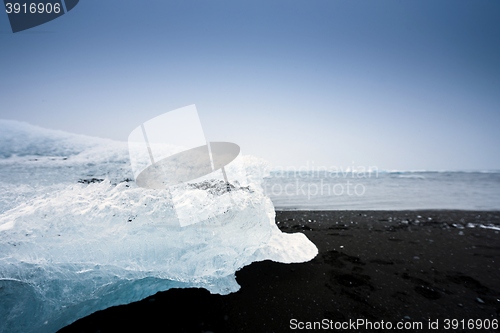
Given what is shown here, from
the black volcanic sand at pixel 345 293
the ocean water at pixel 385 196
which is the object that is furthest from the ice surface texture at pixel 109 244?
the ocean water at pixel 385 196

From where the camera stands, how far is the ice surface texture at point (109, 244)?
1.88 meters

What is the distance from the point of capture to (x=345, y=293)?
242 centimetres

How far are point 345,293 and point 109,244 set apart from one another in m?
2.52

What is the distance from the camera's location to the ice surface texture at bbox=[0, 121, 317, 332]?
1.88m

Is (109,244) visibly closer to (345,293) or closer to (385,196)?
(345,293)

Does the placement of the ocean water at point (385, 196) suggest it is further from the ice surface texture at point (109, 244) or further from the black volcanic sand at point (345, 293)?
the ice surface texture at point (109, 244)

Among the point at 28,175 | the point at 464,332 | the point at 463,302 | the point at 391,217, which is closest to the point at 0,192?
the point at 28,175

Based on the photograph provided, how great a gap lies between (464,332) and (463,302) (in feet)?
1.70

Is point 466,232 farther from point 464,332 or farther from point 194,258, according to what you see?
point 194,258

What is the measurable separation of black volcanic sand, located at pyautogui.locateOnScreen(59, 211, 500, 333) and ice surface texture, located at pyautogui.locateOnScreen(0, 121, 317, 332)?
0.17m

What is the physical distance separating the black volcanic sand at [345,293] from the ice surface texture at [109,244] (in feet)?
0.55

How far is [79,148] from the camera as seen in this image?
394 cm

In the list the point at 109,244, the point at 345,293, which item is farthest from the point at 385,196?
the point at 109,244

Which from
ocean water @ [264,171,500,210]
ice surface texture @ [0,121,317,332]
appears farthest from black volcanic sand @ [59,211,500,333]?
ocean water @ [264,171,500,210]
